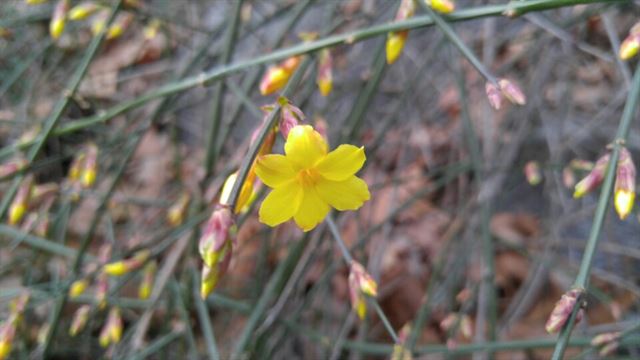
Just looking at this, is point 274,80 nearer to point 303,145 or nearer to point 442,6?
point 442,6

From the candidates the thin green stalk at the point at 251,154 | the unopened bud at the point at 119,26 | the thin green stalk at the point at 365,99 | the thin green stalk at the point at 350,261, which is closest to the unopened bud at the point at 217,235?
the thin green stalk at the point at 251,154

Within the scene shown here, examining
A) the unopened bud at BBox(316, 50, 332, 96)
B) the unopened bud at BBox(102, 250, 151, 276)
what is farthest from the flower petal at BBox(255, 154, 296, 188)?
the unopened bud at BBox(102, 250, 151, 276)

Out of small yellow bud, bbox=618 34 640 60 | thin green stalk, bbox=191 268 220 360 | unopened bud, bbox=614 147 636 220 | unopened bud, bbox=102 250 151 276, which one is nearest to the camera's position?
unopened bud, bbox=614 147 636 220

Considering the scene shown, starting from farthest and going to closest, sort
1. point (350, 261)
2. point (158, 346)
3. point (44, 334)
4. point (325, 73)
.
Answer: point (44, 334) < point (158, 346) < point (325, 73) < point (350, 261)

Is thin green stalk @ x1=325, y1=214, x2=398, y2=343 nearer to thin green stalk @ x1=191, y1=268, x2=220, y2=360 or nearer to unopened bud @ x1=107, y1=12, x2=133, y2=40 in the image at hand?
thin green stalk @ x1=191, y1=268, x2=220, y2=360

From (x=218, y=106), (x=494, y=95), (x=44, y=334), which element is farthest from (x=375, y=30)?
(x=44, y=334)

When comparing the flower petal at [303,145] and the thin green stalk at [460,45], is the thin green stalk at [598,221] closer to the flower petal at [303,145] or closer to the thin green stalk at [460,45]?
the thin green stalk at [460,45]
